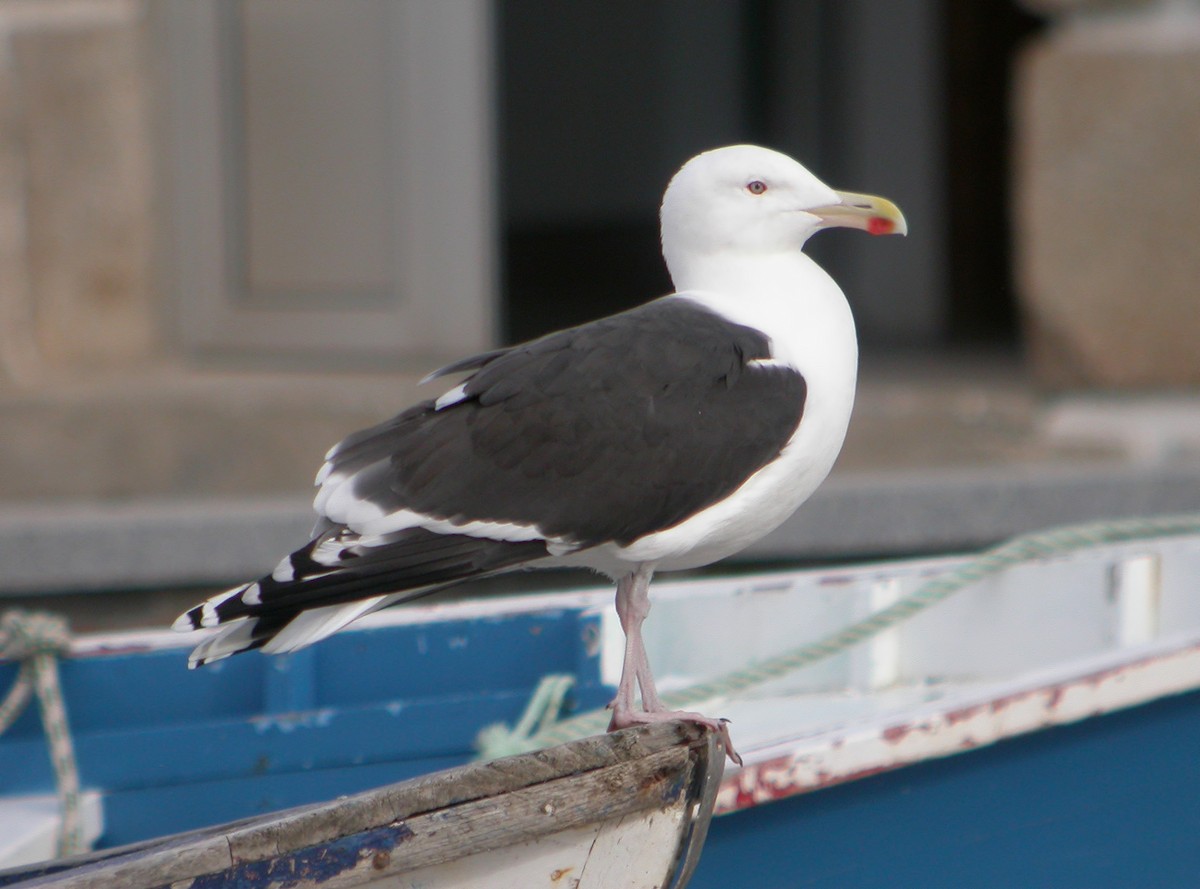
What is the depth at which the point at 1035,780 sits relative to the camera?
1.76 m

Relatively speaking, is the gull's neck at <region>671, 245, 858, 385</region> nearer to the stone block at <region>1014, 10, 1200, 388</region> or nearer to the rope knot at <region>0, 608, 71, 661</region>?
the rope knot at <region>0, 608, 71, 661</region>

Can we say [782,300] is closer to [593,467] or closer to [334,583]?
[593,467]

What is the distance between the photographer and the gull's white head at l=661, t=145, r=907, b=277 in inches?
62.5

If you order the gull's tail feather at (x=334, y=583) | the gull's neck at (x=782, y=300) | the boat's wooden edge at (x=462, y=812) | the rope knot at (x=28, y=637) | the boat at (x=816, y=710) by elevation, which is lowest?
the boat at (x=816, y=710)

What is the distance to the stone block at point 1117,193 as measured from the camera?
344 cm

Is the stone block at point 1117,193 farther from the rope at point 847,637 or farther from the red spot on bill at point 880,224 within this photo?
the red spot on bill at point 880,224

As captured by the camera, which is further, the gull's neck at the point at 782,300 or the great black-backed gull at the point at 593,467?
the gull's neck at the point at 782,300

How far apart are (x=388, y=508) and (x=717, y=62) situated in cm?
569

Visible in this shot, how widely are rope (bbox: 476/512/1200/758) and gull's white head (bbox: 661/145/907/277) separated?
0.62 m

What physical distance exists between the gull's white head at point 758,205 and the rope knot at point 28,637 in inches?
40.6

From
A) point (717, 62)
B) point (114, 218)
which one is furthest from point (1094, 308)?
point (717, 62)

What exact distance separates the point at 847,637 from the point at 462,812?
2.81ft

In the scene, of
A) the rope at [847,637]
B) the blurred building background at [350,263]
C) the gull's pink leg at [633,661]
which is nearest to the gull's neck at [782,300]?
the gull's pink leg at [633,661]

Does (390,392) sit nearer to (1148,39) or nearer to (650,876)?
(1148,39)
